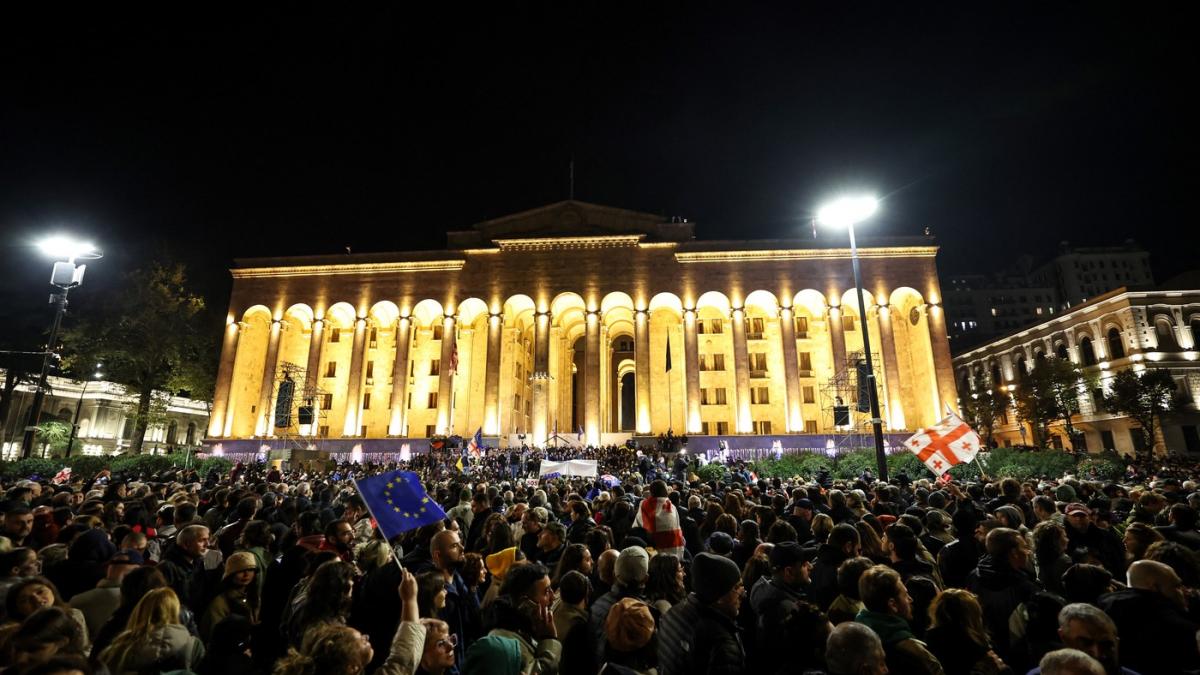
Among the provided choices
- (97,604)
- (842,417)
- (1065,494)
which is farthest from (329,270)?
(1065,494)

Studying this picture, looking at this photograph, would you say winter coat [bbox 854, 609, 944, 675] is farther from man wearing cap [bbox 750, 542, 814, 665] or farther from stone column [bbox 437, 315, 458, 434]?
stone column [bbox 437, 315, 458, 434]

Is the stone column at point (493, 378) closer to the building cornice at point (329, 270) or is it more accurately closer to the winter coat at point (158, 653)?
the building cornice at point (329, 270)

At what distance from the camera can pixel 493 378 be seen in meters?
39.7

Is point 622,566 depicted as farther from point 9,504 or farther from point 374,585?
point 9,504

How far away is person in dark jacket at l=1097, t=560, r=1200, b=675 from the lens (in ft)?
11.3

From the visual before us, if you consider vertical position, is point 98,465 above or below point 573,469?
above

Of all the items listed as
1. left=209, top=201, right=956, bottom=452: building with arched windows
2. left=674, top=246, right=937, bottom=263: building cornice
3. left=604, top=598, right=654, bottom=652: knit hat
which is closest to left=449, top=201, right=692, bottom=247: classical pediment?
left=209, top=201, right=956, bottom=452: building with arched windows

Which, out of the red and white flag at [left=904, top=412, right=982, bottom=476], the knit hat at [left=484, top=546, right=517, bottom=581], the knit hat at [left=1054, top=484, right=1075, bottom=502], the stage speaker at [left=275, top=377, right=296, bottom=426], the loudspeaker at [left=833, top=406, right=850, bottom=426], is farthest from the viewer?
the stage speaker at [left=275, top=377, right=296, bottom=426]

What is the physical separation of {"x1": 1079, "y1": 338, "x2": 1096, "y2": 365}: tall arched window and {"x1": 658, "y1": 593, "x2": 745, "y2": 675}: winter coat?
5485cm

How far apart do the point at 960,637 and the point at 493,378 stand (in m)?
37.6

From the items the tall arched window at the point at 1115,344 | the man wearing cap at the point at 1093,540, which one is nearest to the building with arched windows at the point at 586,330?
the tall arched window at the point at 1115,344

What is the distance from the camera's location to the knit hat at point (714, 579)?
3.51 m

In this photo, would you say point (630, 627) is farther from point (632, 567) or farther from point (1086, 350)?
point (1086, 350)

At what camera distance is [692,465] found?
24.8 metres
